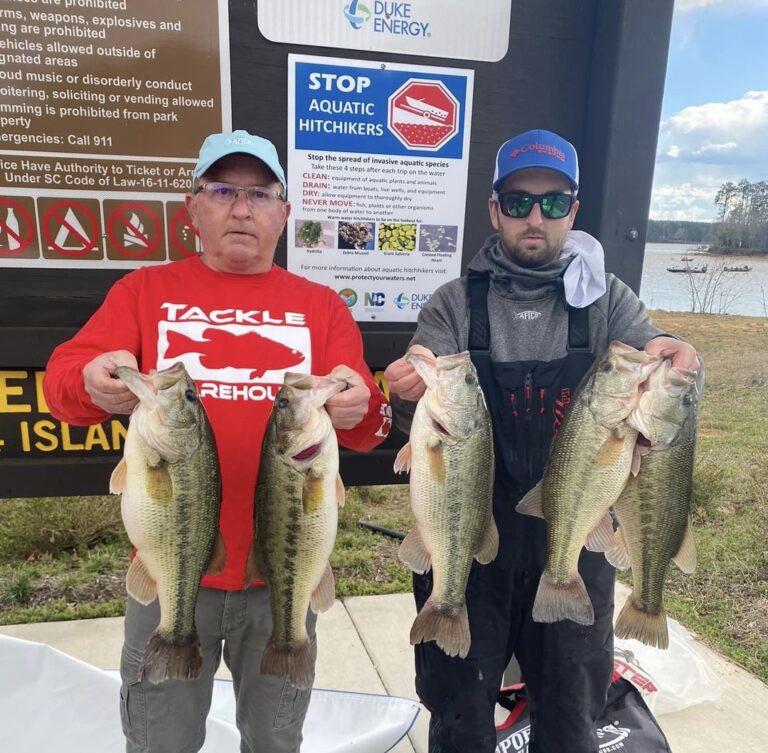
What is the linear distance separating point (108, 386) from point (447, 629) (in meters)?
1.35

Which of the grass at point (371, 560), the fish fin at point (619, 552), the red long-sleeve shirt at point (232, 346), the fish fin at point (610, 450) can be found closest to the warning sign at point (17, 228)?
the red long-sleeve shirt at point (232, 346)

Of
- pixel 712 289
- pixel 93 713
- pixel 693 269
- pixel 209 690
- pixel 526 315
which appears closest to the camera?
pixel 209 690

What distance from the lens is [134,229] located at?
2889 millimetres

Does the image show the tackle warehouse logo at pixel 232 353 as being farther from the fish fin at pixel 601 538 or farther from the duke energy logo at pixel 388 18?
the duke energy logo at pixel 388 18

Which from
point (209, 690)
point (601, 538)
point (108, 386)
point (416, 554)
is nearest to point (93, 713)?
point (209, 690)

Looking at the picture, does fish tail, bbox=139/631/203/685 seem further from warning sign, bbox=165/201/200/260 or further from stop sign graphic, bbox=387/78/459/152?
stop sign graphic, bbox=387/78/459/152

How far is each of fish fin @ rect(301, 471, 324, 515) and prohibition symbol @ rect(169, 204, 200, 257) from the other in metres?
1.64

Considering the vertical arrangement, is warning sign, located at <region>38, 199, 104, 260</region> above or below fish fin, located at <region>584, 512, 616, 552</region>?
above

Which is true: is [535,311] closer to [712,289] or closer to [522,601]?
[522,601]

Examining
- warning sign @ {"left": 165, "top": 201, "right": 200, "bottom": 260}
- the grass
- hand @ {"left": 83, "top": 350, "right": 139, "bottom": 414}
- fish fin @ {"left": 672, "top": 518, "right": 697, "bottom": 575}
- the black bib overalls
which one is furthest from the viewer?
the grass

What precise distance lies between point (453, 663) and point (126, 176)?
8.63 ft

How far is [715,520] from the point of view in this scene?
5.53 metres

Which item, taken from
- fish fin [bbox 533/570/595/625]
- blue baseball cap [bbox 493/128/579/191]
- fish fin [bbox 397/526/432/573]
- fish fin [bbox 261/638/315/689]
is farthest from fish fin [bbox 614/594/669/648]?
blue baseball cap [bbox 493/128/579/191]

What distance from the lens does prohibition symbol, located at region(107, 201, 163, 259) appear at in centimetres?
286
